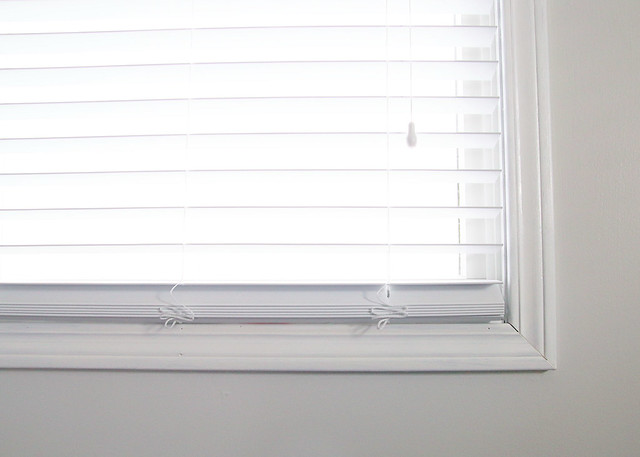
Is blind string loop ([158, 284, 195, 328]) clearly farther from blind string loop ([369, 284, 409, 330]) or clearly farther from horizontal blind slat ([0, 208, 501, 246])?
blind string loop ([369, 284, 409, 330])

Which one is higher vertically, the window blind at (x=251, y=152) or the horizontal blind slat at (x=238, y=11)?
the horizontal blind slat at (x=238, y=11)

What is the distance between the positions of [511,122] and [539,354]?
35 cm

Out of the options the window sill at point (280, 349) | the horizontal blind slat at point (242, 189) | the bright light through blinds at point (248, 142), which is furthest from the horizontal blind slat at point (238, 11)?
the window sill at point (280, 349)

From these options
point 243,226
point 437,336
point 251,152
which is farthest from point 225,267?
point 437,336

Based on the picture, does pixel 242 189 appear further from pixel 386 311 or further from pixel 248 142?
pixel 386 311

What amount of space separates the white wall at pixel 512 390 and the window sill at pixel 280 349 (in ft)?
0.08

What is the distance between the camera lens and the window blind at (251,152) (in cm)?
63

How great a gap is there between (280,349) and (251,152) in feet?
1.04

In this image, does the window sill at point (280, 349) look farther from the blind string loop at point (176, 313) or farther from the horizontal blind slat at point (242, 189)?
the horizontal blind slat at point (242, 189)

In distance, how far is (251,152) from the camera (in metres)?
0.68

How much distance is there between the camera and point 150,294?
635 millimetres

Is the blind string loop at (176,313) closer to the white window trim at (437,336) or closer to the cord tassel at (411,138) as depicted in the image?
the white window trim at (437,336)

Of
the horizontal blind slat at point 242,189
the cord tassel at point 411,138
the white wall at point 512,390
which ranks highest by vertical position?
the cord tassel at point 411,138

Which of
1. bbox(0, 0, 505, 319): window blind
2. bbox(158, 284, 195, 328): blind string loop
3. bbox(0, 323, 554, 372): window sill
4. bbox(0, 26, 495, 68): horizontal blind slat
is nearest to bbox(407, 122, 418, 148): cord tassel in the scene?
bbox(0, 0, 505, 319): window blind
